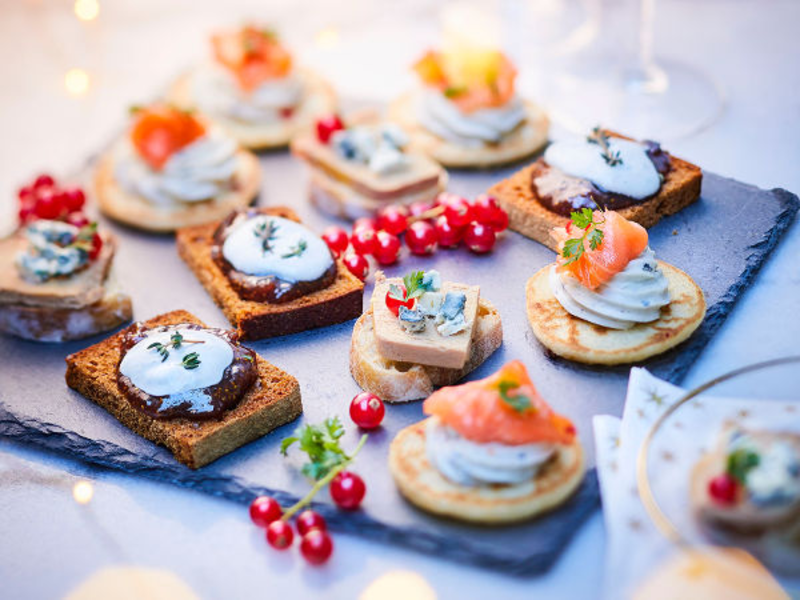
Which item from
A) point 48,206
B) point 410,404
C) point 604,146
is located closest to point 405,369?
point 410,404

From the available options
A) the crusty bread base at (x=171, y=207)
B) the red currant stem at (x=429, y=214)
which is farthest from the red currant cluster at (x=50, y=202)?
the red currant stem at (x=429, y=214)

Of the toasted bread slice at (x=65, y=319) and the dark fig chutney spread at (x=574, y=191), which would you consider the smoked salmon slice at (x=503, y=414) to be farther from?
the toasted bread slice at (x=65, y=319)

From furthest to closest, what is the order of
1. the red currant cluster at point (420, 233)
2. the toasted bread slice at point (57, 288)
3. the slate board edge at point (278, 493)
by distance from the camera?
the red currant cluster at point (420, 233) → the toasted bread slice at point (57, 288) → the slate board edge at point (278, 493)

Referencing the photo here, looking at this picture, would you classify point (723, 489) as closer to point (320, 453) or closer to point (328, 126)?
point (320, 453)

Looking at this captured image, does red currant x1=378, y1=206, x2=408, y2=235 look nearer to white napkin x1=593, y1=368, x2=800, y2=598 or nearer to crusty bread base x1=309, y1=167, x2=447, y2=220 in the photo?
crusty bread base x1=309, y1=167, x2=447, y2=220

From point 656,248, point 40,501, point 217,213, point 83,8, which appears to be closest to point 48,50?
point 83,8

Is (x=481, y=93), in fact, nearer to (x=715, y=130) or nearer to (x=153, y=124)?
(x=715, y=130)
